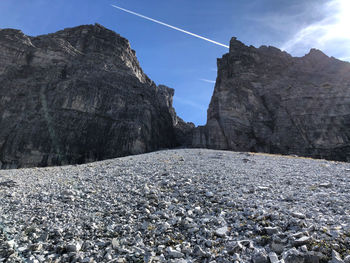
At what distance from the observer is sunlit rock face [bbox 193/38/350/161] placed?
46.6 metres

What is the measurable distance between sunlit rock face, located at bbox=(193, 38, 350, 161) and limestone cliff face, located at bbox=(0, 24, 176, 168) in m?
17.2

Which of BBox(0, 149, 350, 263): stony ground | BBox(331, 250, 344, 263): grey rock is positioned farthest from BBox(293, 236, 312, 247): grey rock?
BBox(331, 250, 344, 263): grey rock

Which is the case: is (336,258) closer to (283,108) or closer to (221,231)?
(221,231)

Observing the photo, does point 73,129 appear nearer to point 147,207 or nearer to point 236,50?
point 147,207

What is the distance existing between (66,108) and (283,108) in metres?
52.0

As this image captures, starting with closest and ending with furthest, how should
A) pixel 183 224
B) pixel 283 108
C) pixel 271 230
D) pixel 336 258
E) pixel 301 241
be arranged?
pixel 336 258 < pixel 301 241 < pixel 271 230 < pixel 183 224 < pixel 283 108

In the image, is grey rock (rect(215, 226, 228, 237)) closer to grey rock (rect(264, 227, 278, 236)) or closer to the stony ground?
the stony ground

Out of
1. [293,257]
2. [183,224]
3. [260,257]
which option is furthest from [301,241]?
[183,224]

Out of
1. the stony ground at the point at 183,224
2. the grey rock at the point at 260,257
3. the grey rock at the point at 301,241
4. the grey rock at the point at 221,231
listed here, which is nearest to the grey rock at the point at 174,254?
the stony ground at the point at 183,224

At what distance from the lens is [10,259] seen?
4.83m

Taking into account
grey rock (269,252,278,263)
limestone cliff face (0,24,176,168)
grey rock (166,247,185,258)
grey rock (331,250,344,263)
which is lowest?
grey rock (166,247,185,258)

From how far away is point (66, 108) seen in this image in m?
45.1

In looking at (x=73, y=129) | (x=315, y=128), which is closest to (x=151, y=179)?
(x=73, y=129)

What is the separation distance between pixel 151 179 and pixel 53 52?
5779 centimetres
